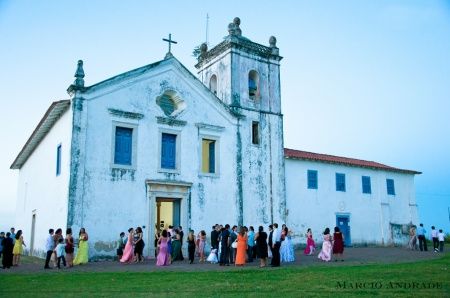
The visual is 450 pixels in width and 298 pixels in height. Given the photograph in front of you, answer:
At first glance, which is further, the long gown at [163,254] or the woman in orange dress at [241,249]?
the woman in orange dress at [241,249]

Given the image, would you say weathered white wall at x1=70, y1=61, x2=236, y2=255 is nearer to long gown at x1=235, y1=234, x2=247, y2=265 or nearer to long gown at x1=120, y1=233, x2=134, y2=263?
long gown at x1=120, y1=233, x2=134, y2=263

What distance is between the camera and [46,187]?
21.1 m

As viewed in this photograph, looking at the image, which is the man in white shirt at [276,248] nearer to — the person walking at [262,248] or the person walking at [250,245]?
the person walking at [262,248]

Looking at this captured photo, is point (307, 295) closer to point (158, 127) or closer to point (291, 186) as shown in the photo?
point (158, 127)

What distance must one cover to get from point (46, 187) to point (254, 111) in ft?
35.8

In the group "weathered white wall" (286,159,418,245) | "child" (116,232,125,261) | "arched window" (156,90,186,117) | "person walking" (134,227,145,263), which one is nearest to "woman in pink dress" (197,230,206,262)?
"person walking" (134,227,145,263)

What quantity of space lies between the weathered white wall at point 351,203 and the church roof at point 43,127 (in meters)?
12.8

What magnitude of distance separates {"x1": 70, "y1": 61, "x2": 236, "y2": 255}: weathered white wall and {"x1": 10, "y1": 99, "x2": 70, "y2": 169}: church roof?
144cm

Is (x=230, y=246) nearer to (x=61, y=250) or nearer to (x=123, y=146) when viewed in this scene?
(x=61, y=250)

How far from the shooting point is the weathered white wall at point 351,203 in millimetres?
25938

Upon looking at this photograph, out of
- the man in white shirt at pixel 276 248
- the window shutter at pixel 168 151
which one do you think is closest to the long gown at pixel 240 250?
the man in white shirt at pixel 276 248

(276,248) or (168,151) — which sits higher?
(168,151)

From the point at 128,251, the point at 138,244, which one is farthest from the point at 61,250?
the point at 138,244

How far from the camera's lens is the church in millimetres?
18031
